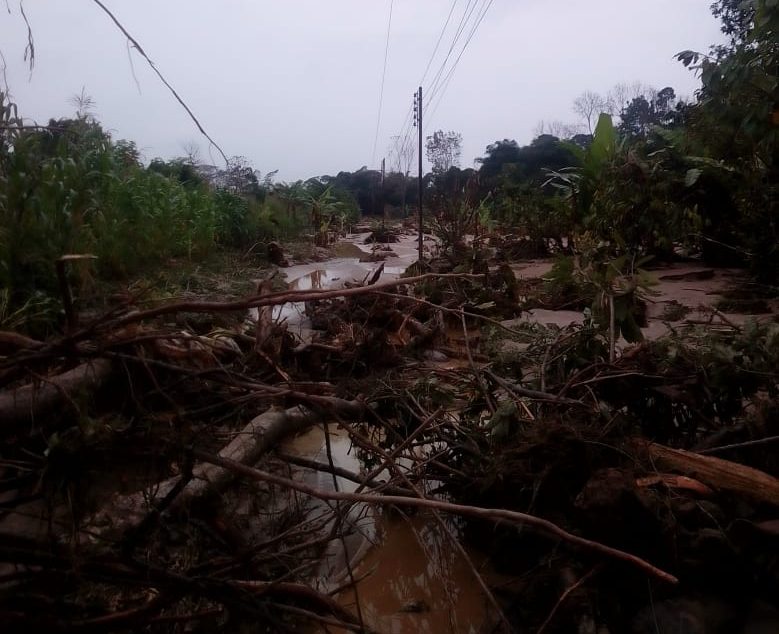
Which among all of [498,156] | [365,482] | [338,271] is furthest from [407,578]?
[498,156]

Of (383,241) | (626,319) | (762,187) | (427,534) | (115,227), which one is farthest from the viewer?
(383,241)

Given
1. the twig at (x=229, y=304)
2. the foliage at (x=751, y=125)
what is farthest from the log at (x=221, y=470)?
the foliage at (x=751, y=125)

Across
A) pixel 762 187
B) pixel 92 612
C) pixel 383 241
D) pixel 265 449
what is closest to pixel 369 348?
pixel 265 449

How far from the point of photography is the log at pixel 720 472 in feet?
6.24

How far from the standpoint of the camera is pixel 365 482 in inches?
72.8

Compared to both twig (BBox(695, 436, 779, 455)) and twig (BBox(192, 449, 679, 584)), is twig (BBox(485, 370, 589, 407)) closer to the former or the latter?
twig (BBox(695, 436, 779, 455))

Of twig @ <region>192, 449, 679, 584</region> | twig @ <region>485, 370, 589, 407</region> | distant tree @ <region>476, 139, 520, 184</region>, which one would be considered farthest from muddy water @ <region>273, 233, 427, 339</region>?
distant tree @ <region>476, 139, 520, 184</region>

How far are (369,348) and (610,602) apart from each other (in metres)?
2.11

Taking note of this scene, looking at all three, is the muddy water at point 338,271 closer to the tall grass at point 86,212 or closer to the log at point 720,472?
the tall grass at point 86,212

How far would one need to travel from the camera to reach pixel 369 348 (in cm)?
363

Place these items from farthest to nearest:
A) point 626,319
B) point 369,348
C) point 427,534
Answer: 1. point 369,348
2. point 626,319
3. point 427,534

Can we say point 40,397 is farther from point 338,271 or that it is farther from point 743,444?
point 338,271

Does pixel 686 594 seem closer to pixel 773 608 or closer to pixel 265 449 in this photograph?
pixel 773 608

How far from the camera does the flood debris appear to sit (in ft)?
4.70
